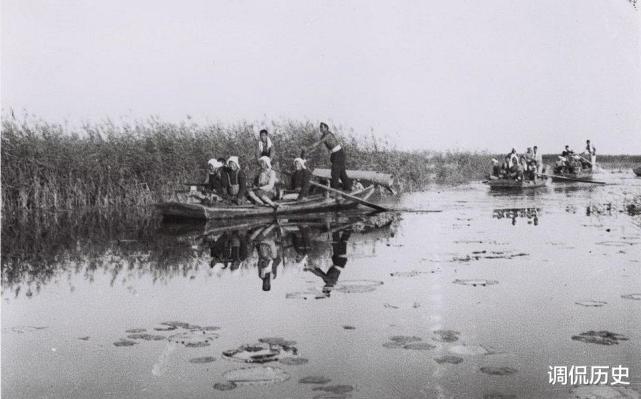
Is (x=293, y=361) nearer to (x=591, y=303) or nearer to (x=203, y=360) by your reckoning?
(x=203, y=360)

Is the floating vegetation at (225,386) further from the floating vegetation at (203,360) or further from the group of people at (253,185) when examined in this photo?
the group of people at (253,185)

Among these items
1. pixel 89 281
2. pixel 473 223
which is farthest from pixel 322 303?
pixel 473 223

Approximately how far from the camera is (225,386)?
4508 mm

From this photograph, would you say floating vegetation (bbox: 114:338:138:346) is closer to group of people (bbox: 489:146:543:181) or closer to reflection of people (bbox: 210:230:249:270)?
reflection of people (bbox: 210:230:249:270)

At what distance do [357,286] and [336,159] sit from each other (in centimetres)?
997

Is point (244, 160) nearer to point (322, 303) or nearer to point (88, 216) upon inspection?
point (88, 216)

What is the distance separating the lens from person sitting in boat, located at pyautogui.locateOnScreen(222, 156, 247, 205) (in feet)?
48.2

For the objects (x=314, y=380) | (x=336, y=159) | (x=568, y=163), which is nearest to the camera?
(x=314, y=380)

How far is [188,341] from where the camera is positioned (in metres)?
5.61

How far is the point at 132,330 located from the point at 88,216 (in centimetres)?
1131

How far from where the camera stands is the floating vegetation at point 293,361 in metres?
4.95

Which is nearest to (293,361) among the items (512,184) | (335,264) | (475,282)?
(475,282)

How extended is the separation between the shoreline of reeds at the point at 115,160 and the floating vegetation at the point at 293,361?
530 inches

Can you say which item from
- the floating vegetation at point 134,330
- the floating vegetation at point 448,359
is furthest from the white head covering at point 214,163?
the floating vegetation at point 448,359
